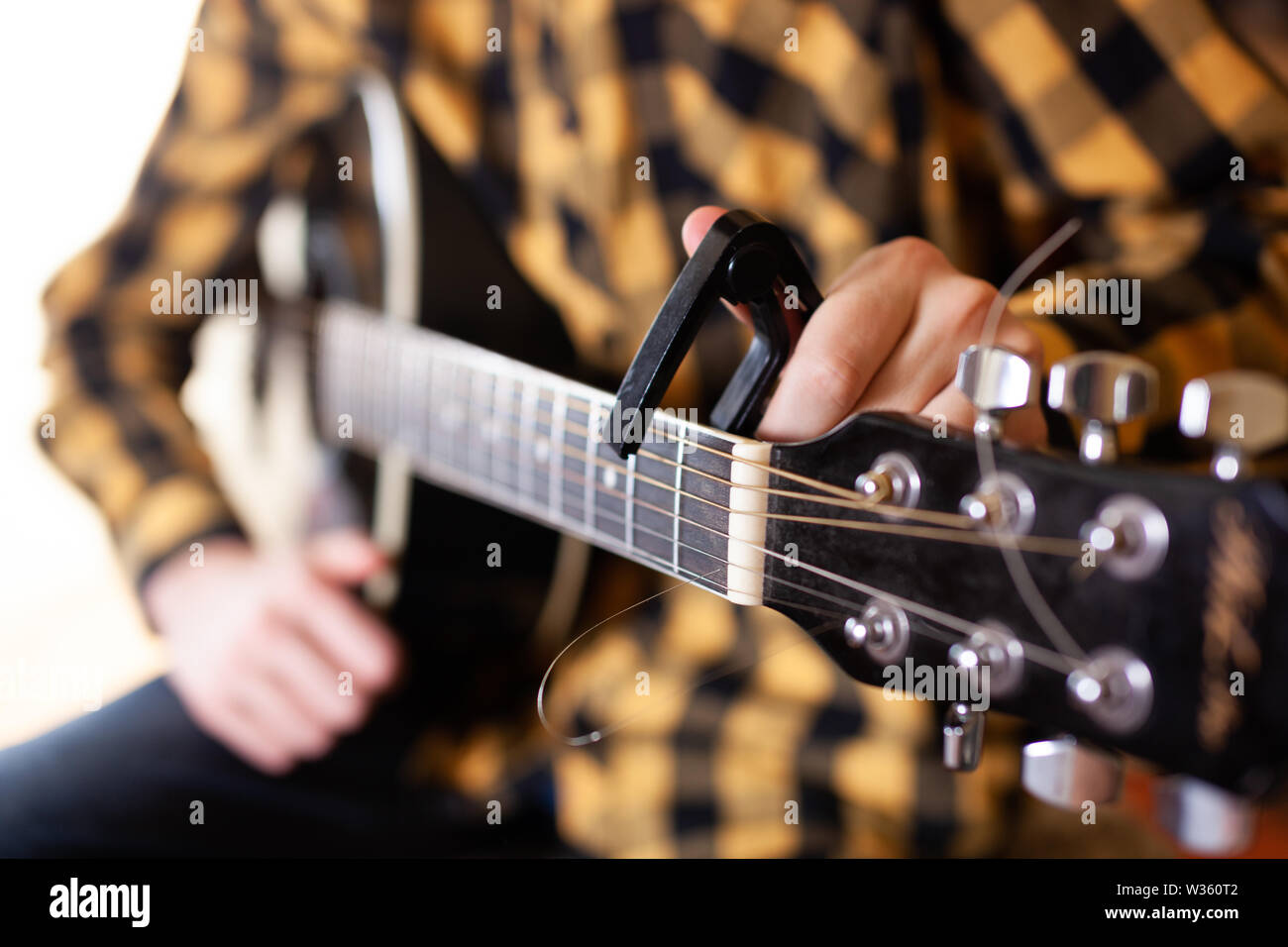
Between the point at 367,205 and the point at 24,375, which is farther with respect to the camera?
the point at 24,375

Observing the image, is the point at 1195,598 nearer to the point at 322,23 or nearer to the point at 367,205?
the point at 367,205

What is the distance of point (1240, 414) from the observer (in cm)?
23

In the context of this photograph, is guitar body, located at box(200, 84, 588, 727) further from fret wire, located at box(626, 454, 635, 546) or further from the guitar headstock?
the guitar headstock

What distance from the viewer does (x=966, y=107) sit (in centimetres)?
57

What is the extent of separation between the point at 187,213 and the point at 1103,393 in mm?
829

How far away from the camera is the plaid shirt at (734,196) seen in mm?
499

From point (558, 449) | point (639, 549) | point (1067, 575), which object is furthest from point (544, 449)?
point (1067, 575)

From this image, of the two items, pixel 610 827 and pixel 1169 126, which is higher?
pixel 1169 126

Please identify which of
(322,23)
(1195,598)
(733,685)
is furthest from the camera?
(322,23)

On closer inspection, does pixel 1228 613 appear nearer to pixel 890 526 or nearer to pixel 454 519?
pixel 890 526

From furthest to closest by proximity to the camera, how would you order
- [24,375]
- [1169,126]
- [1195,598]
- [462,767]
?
[24,375] < [462,767] < [1169,126] < [1195,598]
